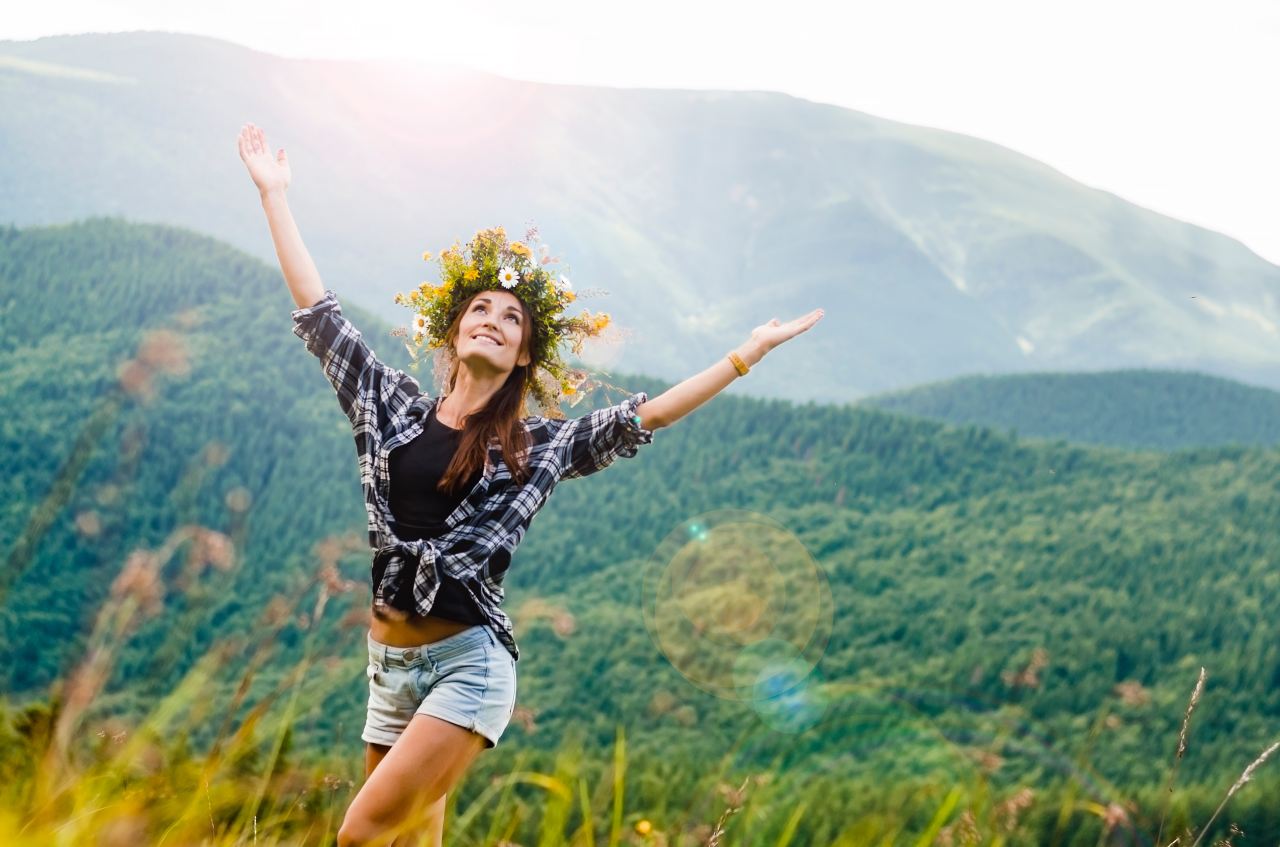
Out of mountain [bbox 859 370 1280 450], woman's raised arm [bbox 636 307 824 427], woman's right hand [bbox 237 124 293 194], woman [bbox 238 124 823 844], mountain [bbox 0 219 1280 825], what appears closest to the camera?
woman [bbox 238 124 823 844]

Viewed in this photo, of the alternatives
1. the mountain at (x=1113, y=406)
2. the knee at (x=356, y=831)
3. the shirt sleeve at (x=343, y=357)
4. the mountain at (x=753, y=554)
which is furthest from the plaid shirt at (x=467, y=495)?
the mountain at (x=1113, y=406)

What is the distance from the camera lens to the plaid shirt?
336 centimetres

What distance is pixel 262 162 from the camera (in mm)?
4090

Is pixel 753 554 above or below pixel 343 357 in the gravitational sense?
below

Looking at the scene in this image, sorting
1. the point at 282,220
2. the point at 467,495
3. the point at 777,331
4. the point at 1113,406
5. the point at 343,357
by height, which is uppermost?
the point at 282,220

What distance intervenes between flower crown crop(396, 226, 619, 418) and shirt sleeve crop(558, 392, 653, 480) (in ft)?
1.27

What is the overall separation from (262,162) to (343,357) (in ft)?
2.79

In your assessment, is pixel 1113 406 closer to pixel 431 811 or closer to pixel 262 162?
pixel 262 162

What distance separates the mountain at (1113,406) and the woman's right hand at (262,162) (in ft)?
426

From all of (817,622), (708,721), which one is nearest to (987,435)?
(817,622)

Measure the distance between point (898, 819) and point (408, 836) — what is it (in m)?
1.36

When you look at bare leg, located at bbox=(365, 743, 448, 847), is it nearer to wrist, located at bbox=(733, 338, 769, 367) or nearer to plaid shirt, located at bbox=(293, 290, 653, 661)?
plaid shirt, located at bbox=(293, 290, 653, 661)

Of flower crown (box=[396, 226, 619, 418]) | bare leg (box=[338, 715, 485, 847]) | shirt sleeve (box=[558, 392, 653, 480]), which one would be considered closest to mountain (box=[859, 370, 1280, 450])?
flower crown (box=[396, 226, 619, 418])

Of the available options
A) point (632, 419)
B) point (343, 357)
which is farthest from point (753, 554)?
point (343, 357)
